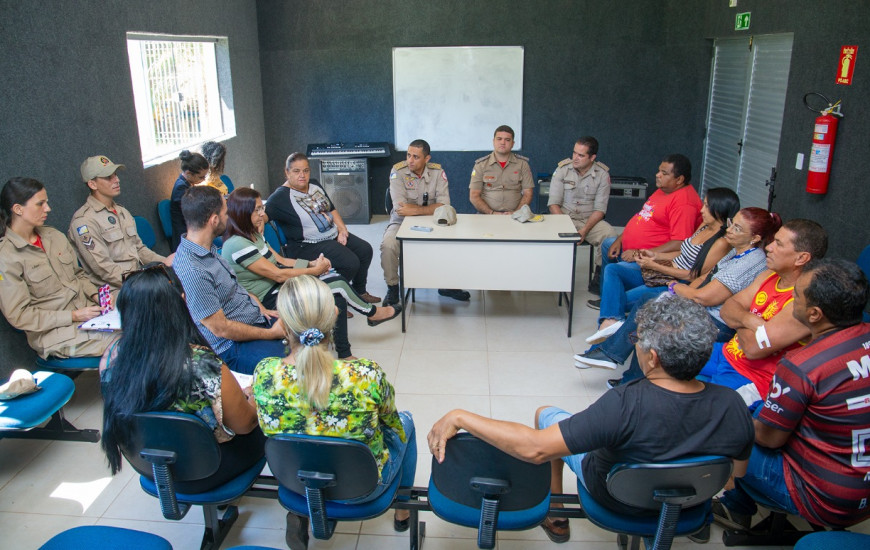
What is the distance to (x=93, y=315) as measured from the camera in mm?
3303

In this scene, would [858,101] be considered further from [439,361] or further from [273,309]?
[273,309]

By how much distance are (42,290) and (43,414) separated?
0.69 meters

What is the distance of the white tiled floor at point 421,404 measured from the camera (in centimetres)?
259

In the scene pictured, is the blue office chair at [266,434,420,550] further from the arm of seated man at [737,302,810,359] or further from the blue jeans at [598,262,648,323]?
the blue jeans at [598,262,648,323]

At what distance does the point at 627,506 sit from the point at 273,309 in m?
2.27

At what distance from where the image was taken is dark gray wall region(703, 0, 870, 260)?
12.3ft

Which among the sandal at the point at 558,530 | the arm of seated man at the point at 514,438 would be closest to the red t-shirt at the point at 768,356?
the sandal at the point at 558,530

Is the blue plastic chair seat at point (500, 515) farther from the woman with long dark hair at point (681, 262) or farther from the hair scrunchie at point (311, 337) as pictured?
the woman with long dark hair at point (681, 262)

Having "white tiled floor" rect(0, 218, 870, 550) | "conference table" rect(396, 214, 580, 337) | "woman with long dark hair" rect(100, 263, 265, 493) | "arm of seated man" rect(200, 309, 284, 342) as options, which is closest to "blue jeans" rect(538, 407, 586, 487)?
"white tiled floor" rect(0, 218, 870, 550)

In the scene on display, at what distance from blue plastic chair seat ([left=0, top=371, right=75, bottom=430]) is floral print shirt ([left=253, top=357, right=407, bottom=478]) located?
1400 mm

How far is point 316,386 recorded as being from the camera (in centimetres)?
193

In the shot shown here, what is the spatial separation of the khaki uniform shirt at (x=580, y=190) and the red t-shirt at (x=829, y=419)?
10.2 ft

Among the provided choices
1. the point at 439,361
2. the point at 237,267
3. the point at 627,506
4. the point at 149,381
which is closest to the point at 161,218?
the point at 237,267

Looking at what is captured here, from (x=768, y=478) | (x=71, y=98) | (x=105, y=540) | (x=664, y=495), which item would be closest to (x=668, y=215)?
(x=768, y=478)
